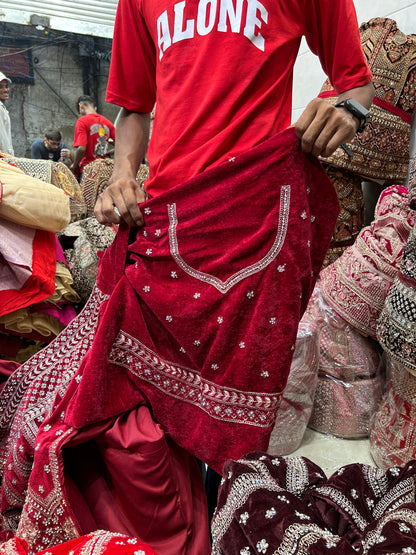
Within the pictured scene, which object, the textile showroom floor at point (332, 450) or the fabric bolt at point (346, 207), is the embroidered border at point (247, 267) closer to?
the textile showroom floor at point (332, 450)

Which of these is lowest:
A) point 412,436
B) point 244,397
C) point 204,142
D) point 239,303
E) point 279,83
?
point 412,436

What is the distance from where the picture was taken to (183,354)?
77 cm

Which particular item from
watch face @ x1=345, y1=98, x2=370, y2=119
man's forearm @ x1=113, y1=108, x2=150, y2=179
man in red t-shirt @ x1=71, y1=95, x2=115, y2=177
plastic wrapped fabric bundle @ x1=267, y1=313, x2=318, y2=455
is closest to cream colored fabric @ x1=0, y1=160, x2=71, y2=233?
man's forearm @ x1=113, y1=108, x2=150, y2=179

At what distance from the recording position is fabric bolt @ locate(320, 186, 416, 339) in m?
1.36

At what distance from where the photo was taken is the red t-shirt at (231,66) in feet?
2.41

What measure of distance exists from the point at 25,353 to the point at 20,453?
2.65 ft

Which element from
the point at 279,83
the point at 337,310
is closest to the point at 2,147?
the point at 337,310

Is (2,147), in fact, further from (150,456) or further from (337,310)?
(150,456)

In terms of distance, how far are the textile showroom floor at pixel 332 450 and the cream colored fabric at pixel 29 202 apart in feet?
3.43

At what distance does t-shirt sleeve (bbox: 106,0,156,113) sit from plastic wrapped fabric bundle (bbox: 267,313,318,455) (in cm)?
83

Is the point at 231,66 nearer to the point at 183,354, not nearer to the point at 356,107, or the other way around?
the point at 356,107

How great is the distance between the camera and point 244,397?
0.71 metres

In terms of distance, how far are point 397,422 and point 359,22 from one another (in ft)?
5.22

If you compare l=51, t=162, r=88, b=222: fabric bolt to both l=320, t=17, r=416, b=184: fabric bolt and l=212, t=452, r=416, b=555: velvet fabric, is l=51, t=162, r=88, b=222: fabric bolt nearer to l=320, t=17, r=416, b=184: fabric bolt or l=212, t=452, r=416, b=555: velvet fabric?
l=320, t=17, r=416, b=184: fabric bolt
